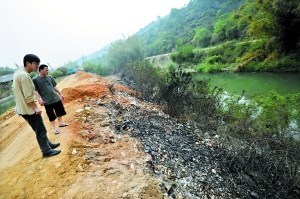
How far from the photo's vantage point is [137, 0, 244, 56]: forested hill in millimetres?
60031

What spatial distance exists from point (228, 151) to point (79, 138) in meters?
2.89

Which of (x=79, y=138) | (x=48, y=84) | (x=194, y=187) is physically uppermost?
(x=48, y=84)

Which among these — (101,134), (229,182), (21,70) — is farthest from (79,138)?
(229,182)

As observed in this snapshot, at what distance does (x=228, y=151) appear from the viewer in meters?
5.15

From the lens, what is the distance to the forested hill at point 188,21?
197 ft

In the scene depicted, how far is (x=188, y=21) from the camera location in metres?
78.2

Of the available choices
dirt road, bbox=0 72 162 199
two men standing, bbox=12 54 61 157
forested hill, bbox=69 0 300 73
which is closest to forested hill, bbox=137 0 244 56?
forested hill, bbox=69 0 300 73

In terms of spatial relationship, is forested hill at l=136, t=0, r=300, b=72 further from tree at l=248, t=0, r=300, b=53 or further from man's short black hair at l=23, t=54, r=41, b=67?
man's short black hair at l=23, t=54, r=41, b=67

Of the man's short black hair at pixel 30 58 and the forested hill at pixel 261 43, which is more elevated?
the man's short black hair at pixel 30 58

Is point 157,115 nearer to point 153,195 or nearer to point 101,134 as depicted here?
point 101,134

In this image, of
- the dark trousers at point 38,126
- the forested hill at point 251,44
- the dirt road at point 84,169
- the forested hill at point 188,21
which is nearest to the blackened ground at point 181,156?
the dirt road at point 84,169

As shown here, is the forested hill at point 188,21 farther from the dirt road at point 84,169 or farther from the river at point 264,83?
the dirt road at point 84,169

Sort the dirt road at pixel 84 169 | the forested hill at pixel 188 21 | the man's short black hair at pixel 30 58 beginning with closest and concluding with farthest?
the dirt road at pixel 84 169, the man's short black hair at pixel 30 58, the forested hill at pixel 188 21

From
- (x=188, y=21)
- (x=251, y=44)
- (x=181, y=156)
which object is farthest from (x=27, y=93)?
(x=188, y=21)
